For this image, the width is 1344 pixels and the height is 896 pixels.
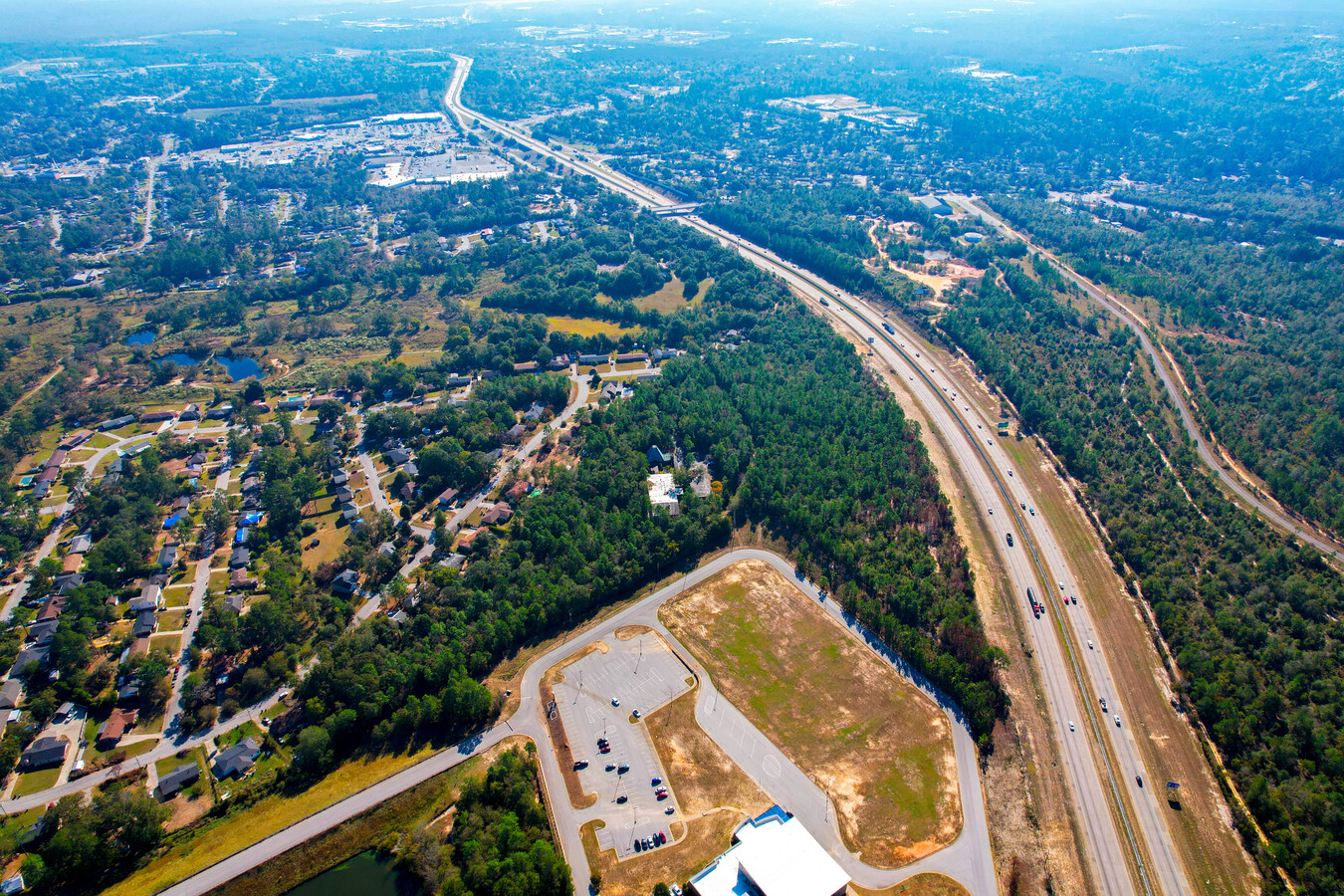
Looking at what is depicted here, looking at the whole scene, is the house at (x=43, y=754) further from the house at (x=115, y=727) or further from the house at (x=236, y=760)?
the house at (x=236, y=760)

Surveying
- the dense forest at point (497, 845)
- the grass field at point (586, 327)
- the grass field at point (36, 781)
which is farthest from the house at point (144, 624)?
the grass field at point (586, 327)

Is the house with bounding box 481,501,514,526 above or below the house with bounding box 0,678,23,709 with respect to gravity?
above

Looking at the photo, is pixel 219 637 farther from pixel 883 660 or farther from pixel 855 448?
pixel 855 448

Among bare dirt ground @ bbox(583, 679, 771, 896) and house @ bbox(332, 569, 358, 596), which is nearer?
bare dirt ground @ bbox(583, 679, 771, 896)

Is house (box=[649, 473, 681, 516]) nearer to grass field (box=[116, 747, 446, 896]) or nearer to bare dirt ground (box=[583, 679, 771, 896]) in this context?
bare dirt ground (box=[583, 679, 771, 896])

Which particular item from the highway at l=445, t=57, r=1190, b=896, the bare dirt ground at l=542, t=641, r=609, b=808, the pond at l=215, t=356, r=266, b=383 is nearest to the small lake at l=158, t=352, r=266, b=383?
the pond at l=215, t=356, r=266, b=383

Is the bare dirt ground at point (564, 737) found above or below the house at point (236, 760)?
above
